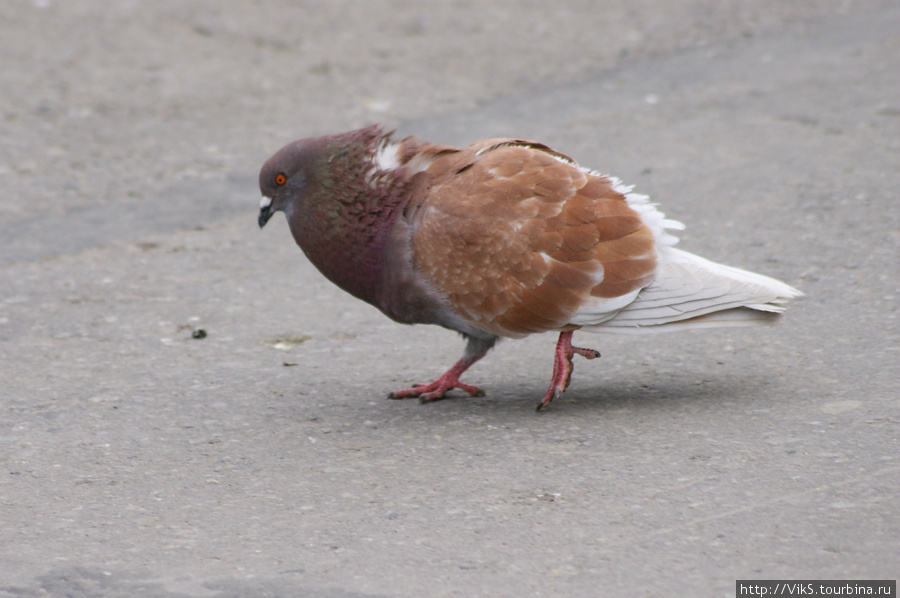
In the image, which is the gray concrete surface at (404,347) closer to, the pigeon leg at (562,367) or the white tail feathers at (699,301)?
the pigeon leg at (562,367)

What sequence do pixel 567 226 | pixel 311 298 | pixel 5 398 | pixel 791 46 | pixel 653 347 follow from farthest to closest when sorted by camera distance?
pixel 791 46 < pixel 311 298 < pixel 653 347 < pixel 5 398 < pixel 567 226

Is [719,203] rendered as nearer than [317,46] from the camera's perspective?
Yes

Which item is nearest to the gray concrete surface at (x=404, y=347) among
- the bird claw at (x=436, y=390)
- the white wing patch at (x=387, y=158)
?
the bird claw at (x=436, y=390)

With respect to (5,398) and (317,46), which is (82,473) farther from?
(317,46)

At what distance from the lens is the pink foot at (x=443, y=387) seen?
13.1 feet

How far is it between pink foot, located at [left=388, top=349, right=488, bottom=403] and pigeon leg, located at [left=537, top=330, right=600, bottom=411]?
33 cm

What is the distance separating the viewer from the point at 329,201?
379cm

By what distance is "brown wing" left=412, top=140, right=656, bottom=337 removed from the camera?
3596 mm

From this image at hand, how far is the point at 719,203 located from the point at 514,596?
12.2 ft

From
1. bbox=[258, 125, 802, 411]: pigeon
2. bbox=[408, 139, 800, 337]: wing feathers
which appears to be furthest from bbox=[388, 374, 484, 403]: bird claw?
bbox=[408, 139, 800, 337]: wing feathers

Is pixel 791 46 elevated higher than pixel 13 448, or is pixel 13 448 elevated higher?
pixel 791 46

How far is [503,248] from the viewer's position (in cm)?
359

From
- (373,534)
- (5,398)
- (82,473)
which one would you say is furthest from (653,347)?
(5,398)

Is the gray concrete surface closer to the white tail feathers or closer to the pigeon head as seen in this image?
the white tail feathers
